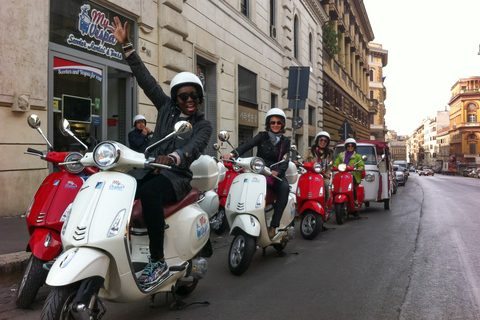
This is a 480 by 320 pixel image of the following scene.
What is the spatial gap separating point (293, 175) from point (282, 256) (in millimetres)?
1156

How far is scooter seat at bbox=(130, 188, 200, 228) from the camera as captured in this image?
3.17 metres

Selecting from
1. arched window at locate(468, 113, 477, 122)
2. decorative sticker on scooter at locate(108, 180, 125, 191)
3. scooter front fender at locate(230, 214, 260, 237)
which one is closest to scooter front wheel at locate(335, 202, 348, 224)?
scooter front fender at locate(230, 214, 260, 237)

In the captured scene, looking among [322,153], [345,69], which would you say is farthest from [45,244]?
[345,69]

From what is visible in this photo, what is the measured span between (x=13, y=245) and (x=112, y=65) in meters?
5.07

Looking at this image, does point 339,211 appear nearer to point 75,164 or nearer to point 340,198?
point 340,198

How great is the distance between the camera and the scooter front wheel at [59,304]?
2.32 m

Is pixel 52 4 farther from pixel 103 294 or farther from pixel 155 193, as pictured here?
pixel 103 294

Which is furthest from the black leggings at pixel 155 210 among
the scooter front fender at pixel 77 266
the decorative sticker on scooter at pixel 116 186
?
the scooter front fender at pixel 77 266

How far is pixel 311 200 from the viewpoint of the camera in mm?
7016

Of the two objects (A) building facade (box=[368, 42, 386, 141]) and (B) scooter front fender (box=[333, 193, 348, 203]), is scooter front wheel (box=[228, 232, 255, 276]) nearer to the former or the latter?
(B) scooter front fender (box=[333, 193, 348, 203])

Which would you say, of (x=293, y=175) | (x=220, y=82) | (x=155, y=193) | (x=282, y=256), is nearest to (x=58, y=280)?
(x=155, y=193)

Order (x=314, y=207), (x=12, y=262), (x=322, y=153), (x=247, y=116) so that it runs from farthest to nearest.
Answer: (x=247, y=116) → (x=322, y=153) → (x=314, y=207) → (x=12, y=262)

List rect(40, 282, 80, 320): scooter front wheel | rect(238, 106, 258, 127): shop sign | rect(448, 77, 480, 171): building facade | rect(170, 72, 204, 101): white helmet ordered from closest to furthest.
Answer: rect(40, 282, 80, 320): scooter front wheel
rect(170, 72, 204, 101): white helmet
rect(238, 106, 258, 127): shop sign
rect(448, 77, 480, 171): building facade

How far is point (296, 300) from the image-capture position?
152 inches
